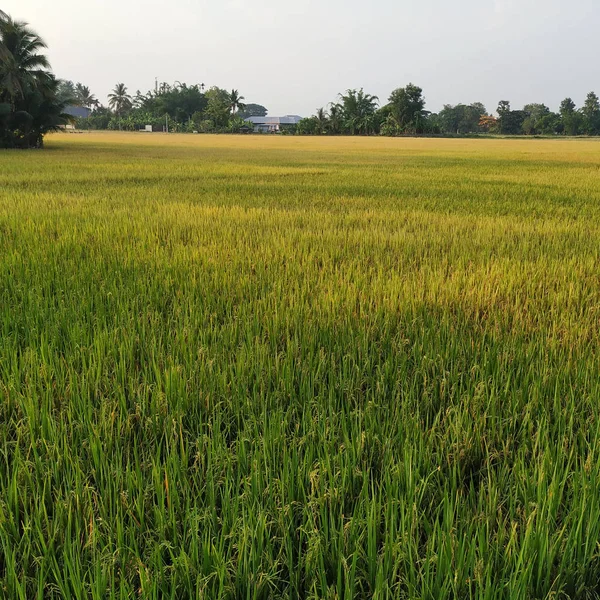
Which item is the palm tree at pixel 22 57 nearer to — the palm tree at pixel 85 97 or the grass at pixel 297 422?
the grass at pixel 297 422

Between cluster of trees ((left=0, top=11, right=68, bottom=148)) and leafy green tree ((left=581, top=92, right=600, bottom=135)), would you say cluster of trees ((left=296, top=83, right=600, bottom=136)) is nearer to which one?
leafy green tree ((left=581, top=92, right=600, bottom=135))

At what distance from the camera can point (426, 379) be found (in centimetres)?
174

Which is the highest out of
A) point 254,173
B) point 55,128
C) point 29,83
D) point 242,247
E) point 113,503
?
point 29,83

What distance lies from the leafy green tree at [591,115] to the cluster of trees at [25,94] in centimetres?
7083

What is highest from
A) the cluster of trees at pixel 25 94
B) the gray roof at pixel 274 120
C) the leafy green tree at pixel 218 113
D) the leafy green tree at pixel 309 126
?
the gray roof at pixel 274 120

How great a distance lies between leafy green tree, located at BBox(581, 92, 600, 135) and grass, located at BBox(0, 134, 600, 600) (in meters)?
80.9

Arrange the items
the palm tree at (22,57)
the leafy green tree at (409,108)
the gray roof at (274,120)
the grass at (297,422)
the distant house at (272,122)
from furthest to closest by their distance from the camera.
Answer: the gray roof at (274,120) → the distant house at (272,122) → the leafy green tree at (409,108) → the palm tree at (22,57) → the grass at (297,422)

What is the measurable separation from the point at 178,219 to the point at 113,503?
422 cm

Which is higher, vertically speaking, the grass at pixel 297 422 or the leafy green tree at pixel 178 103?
the leafy green tree at pixel 178 103

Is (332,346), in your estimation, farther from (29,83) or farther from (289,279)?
(29,83)

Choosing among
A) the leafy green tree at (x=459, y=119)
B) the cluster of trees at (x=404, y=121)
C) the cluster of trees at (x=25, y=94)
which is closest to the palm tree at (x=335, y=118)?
the cluster of trees at (x=404, y=121)

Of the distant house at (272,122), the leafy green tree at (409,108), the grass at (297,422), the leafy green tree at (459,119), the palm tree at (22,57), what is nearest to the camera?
the grass at (297,422)

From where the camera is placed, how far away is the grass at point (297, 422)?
0.96 meters

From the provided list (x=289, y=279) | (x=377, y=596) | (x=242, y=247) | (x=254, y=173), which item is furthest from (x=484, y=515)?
(x=254, y=173)
